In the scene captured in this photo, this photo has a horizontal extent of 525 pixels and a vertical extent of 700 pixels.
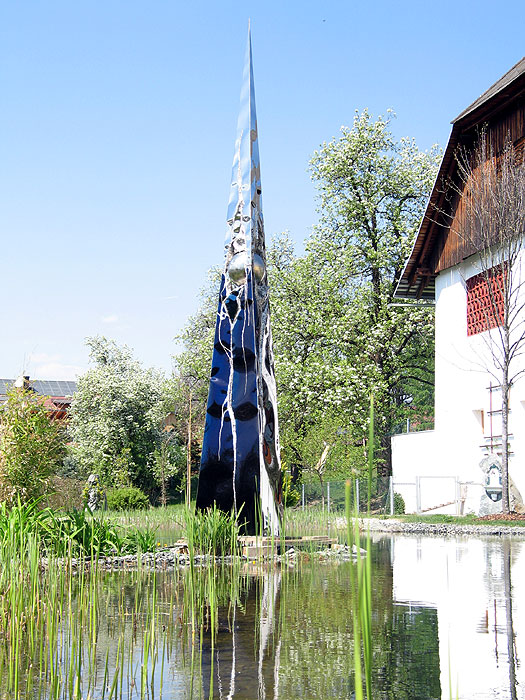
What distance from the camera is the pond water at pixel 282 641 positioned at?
12.4ft

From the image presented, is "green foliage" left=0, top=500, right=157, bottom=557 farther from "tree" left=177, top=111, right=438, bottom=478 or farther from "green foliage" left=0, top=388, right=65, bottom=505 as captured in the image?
"tree" left=177, top=111, right=438, bottom=478

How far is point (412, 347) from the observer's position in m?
28.3

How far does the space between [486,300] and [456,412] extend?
3299mm

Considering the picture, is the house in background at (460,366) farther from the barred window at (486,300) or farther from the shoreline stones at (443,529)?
the shoreline stones at (443,529)

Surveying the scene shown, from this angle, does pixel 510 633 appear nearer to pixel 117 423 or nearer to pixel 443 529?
pixel 443 529

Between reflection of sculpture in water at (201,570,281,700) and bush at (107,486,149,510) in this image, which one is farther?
bush at (107,486,149,510)

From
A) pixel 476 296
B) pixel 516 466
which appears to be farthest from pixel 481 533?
pixel 476 296

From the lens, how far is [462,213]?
21266 millimetres

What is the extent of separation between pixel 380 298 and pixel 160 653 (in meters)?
23.1

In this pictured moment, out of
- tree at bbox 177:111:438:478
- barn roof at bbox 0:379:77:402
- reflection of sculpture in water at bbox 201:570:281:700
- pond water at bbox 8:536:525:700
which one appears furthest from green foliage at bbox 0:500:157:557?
barn roof at bbox 0:379:77:402

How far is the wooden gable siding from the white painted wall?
405 millimetres

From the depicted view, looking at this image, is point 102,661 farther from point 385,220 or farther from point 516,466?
point 385,220

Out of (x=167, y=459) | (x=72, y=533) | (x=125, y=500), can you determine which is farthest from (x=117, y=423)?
(x=72, y=533)

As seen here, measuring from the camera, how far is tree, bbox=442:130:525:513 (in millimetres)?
18391
